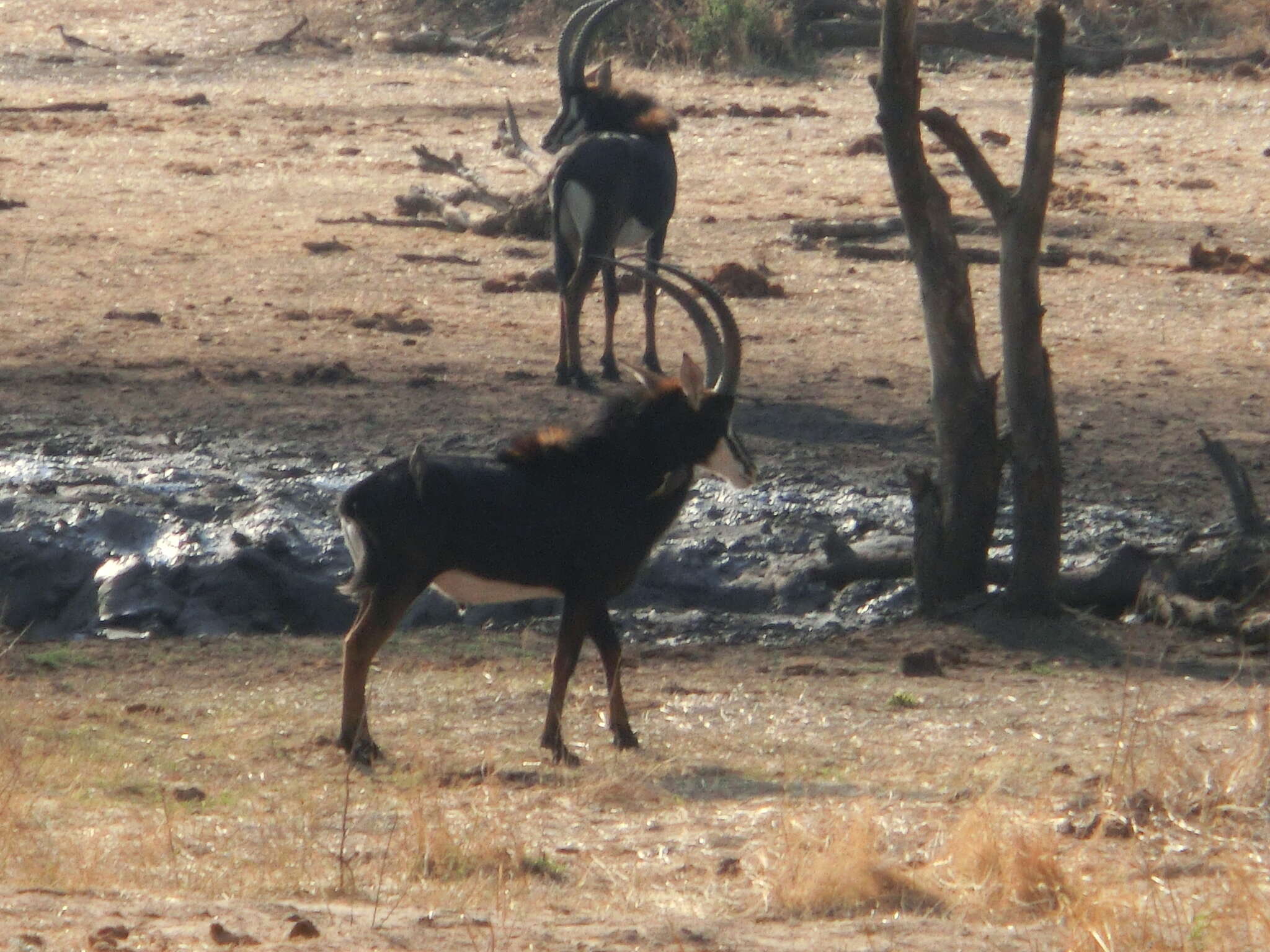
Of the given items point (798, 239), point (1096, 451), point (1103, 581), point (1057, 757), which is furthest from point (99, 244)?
point (1057, 757)

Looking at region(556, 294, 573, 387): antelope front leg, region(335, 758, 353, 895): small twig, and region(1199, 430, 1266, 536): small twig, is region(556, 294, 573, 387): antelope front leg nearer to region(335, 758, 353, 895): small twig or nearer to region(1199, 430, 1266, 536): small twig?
region(1199, 430, 1266, 536): small twig

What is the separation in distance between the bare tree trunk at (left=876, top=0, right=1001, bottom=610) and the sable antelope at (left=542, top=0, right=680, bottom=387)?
347 cm

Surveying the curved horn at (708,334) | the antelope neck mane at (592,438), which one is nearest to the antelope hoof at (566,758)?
the antelope neck mane at (592,438)

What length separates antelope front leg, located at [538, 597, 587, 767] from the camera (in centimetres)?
575

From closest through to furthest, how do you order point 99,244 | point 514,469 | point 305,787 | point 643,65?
point 305,787 → point 514,469 → point 99,244 → point 643,65

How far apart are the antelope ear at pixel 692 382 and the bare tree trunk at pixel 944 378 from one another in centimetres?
139

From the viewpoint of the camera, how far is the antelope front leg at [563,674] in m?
5.75

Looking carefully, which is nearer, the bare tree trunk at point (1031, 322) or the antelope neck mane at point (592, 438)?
the antelope neck mane at point (592, 438)

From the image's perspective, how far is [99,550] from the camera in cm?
796

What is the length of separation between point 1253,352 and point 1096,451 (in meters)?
2.47

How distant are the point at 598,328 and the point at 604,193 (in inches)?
57.4

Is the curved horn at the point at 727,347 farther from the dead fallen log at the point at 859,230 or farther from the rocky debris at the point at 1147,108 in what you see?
the rocky debris at the point at 1147,108

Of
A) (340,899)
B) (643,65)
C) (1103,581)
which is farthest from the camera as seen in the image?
(643,65)

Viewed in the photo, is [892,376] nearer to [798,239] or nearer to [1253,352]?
[1253,352]
